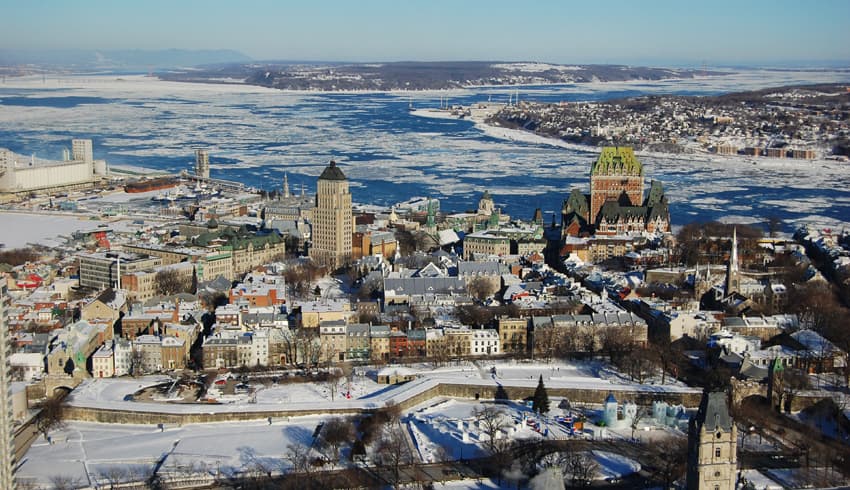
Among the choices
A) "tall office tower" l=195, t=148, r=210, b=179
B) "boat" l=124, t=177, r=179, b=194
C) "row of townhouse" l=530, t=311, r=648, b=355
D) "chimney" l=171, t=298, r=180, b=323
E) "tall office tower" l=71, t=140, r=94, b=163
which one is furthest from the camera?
"tall office tower" l=71, t=140, r=94, b=163

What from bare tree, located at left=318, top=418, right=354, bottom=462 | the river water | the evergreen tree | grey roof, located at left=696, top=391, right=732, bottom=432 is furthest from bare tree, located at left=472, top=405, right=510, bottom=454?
the river water

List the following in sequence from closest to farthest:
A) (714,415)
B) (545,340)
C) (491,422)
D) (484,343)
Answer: (714,415), (491,422), (545,340), (484,343)

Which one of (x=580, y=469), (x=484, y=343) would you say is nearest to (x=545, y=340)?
(x=484, y=343)

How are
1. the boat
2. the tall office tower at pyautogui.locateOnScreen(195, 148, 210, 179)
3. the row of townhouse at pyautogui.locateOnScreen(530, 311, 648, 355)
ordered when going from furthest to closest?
1. the tall office tower at pyautogui.locateOnScreen(195, 148, 210, 179)
2. the boat
3. the row of townhouse at pyautogui.locateOnScreen(530, 311, 648, 355)

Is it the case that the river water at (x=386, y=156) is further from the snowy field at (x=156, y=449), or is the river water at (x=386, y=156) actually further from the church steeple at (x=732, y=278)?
the snowy field at (x=156, y=449)

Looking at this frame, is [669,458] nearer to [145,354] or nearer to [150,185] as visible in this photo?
[145,354]

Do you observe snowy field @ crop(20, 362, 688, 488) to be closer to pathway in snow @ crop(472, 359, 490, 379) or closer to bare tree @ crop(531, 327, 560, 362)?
pathway in snow @ crop(472, 359, 490, 379)
